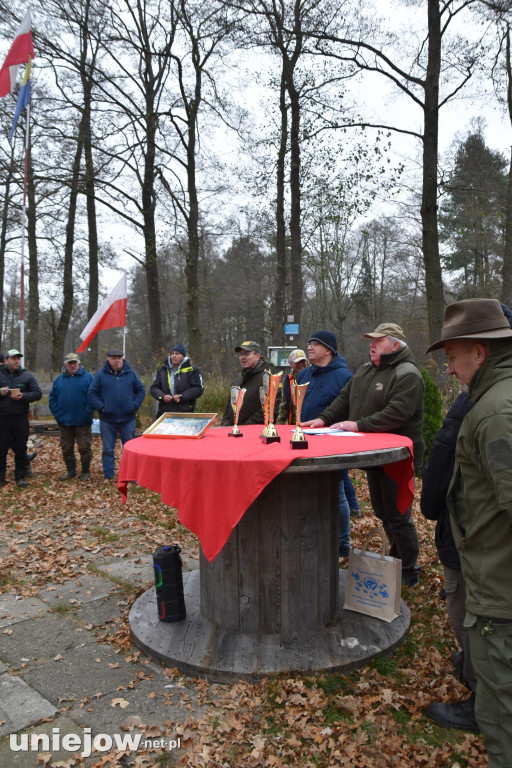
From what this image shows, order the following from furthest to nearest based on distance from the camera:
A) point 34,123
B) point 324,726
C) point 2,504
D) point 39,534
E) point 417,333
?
point 417,333, point 34,123, point 2,504, point 39,534, point 324,726

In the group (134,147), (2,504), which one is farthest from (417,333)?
(2,504)

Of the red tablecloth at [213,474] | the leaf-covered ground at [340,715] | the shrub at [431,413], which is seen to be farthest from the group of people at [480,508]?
the shrub at [431,413]

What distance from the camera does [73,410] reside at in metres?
8.82

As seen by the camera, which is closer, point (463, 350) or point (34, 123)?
point (463, 350)

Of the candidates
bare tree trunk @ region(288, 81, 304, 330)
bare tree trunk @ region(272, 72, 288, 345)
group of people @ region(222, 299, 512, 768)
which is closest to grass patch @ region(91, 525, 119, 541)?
group of people @ region(222, 299, 512, 768)

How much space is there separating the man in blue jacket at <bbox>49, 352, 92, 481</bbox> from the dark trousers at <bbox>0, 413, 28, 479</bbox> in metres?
0.52

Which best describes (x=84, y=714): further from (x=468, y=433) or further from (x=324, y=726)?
(x=468, y=433)

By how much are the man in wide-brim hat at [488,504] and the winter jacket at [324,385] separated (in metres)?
3.22

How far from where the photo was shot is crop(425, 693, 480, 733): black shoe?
2.79 meters

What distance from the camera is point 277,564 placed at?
340 centimetres

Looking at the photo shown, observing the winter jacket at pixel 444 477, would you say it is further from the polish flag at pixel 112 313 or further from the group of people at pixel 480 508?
the polish flag at pixel 112 313

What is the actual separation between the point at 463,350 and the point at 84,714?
8.71 feet

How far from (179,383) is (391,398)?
4.74m

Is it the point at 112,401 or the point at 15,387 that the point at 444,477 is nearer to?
the point at 112,401
